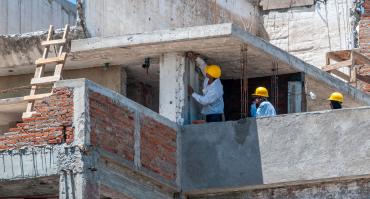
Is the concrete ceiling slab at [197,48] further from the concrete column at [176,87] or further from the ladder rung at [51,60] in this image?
the ladder rung at [51,60]

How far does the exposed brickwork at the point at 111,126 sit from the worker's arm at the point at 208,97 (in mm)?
2023

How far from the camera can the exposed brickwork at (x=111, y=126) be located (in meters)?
18.1

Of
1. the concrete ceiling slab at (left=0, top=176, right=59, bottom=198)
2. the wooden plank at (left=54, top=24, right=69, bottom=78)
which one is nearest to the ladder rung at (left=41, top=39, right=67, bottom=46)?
the wooden plank at (left=54, top=24, right=69, bottom=78)

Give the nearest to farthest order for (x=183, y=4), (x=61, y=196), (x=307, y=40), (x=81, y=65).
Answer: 1. (x=61, y=196)
2. (x=81, y=65)
3. (x=183, y=4)
4. (x=307, y=40)

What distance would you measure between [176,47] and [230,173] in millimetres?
2150

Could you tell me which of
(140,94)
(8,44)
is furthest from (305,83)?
(8,44)

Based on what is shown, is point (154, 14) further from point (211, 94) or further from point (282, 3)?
point (282, 3)

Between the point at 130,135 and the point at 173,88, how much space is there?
208 cm

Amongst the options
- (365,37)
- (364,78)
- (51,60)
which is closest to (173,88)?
(51,60)

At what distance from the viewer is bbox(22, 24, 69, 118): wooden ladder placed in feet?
63.5

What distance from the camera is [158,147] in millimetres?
19531

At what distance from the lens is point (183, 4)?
2459 centimetres

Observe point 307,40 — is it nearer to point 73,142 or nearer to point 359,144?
point 359,144

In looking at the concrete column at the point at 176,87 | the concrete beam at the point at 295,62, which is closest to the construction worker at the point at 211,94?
the concrete column at the point at 176,87
